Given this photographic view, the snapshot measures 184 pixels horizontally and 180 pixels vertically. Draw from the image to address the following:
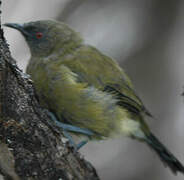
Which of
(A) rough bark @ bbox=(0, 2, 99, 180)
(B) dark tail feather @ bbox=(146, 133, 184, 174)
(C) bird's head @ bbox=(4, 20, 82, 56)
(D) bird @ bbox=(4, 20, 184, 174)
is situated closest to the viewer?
(A) rough bark @ bbox=(0, 2, 99, 180)

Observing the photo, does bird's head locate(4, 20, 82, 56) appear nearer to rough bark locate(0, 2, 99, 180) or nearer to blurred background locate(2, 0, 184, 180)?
blurred background locate(2, 0, 184, 180)

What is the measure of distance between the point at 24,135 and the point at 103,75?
5.62 feet

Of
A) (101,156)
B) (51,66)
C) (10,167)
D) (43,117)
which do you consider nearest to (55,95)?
(51,66)

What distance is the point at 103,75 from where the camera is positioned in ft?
12.6

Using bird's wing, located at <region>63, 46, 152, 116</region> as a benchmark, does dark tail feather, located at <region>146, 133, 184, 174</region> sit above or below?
below

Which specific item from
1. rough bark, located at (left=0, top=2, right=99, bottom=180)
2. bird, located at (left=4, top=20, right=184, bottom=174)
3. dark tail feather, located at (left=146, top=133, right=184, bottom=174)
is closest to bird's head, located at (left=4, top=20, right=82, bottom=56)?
bird, located at (left=4, top=20, right=184, bottom=174)

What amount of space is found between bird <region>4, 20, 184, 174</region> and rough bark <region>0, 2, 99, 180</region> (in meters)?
0.75

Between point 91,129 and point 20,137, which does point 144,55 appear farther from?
point 20,137

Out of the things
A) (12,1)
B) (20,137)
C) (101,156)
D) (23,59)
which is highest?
(20,137)

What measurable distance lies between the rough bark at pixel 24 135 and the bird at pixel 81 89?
2.45 feet

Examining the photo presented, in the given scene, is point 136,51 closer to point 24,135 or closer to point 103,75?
point 103,75

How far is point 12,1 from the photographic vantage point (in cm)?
564

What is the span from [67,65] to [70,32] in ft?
2.41

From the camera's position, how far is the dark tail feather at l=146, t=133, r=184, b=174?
433 cm
